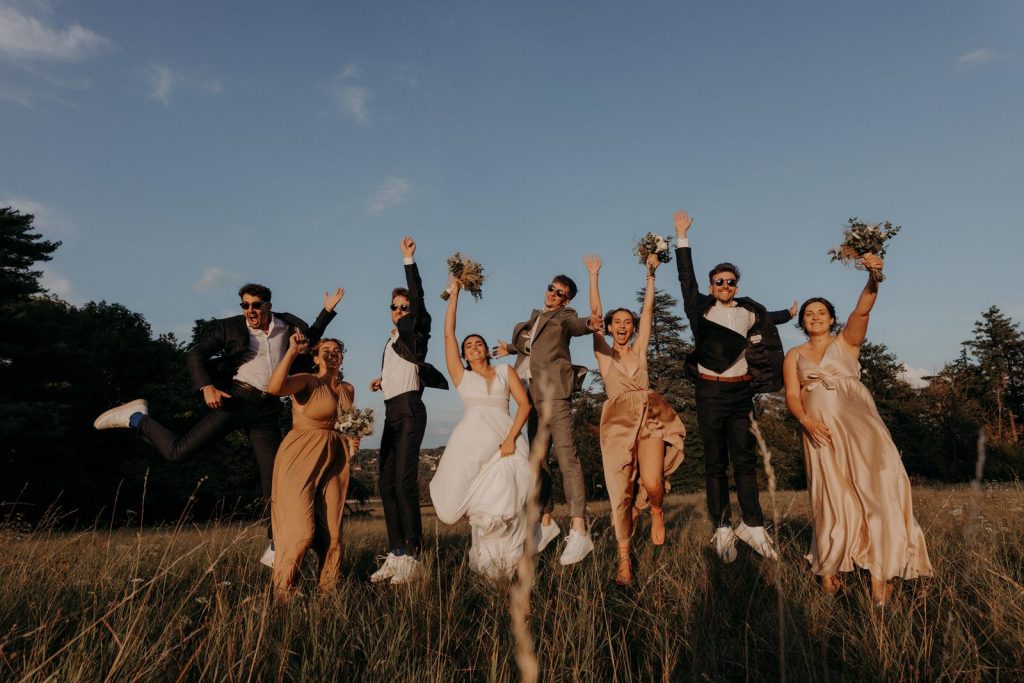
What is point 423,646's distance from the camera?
3.34 meters

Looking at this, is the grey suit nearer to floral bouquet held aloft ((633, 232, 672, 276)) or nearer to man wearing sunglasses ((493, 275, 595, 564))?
man wearing sunglasses ((493, 275, 595, 564))

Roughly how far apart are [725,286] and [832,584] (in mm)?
3001

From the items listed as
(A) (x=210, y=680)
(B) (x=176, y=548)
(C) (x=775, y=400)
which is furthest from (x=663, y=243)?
(C) (x=775, y=400)

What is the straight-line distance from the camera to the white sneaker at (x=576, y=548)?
5.57m

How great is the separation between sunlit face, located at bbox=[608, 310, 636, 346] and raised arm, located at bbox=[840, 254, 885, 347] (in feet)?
6.68

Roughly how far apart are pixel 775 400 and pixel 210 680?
2262 inches

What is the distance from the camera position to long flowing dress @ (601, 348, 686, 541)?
19.1 ft

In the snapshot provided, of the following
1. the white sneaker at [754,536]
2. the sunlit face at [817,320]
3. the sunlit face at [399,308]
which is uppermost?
the sunlit face at [399,308]

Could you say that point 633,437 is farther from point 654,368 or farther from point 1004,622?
point 654,368

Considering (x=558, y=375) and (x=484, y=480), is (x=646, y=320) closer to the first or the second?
(x=558, y=375)

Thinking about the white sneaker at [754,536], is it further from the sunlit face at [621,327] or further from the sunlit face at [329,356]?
the sunlit face at [329,356]

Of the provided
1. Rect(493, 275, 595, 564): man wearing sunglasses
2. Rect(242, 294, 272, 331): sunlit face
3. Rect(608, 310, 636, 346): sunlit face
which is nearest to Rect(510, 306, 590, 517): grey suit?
Rect(493, 275, 595, 564): man wearing sunglasses

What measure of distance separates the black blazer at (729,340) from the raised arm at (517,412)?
1.83m

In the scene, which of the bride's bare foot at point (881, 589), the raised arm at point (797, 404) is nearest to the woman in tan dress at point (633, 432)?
the raised arm at point (797, 404)
